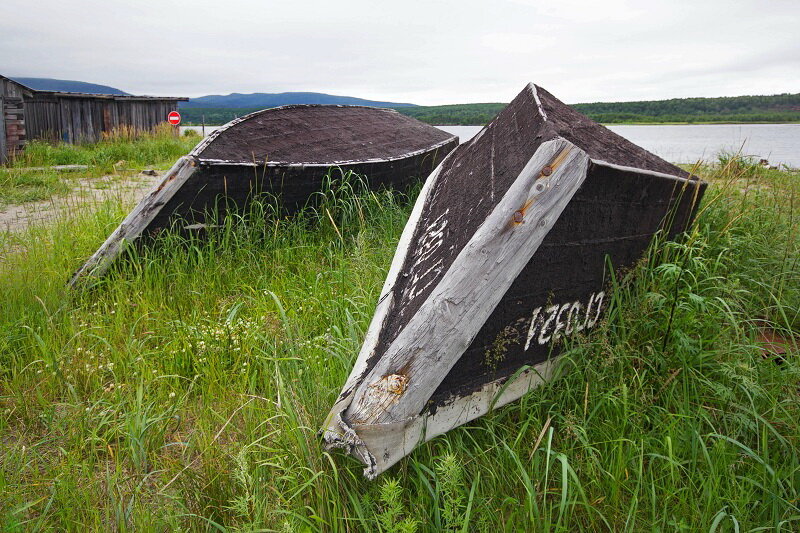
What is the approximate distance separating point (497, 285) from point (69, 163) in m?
13.8

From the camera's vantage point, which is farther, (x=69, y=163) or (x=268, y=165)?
(x=69, y=163)

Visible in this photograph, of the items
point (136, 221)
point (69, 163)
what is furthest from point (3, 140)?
point (136, 221)

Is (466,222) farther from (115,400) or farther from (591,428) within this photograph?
(115,400)

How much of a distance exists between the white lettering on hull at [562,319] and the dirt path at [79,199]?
15.8 ft

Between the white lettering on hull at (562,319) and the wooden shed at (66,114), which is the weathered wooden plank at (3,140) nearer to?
the wooden shed at (66,114)

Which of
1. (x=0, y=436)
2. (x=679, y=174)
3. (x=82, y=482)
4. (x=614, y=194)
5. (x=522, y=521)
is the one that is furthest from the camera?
(x=679, y=174)

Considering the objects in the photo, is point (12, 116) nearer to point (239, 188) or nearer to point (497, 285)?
point (239, 188)

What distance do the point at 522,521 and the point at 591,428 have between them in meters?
0.59

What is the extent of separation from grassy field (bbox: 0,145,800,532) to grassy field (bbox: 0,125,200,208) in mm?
4811

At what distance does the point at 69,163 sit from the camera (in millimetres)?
12719

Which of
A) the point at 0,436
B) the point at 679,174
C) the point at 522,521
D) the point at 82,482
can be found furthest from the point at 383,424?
the point at 679,174

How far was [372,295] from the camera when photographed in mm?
3316

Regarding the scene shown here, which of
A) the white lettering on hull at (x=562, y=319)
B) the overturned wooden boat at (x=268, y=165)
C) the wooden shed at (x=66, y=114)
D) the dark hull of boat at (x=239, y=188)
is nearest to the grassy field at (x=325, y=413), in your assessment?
the white lettering on hull at (x=562, y=319)

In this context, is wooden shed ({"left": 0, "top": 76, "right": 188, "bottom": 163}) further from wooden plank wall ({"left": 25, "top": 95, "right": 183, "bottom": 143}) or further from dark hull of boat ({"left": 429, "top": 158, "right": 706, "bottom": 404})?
dark hull of boat ({"left": 429, "top": 158, "right": 706, "bottom": 404})
